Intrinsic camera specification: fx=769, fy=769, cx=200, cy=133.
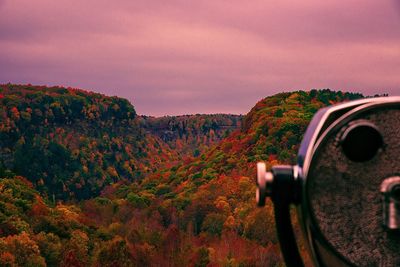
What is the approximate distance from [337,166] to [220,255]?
5437 inches

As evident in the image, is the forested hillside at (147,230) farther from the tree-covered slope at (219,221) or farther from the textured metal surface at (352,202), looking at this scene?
the textured metal surface at (352,202)

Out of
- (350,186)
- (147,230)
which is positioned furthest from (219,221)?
(350,186)

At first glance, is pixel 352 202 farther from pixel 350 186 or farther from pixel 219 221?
pixel 219 221

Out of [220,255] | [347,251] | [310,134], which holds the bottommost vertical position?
[220,255]

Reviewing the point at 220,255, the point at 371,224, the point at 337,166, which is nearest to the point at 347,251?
the point at 371,224

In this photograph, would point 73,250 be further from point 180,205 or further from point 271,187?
point 271,187

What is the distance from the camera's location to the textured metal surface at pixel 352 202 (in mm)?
2920

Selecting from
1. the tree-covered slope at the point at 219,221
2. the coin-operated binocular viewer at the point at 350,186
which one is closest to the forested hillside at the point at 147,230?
the tree-covered slope at the point at 219,221

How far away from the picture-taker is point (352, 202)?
9.58ft

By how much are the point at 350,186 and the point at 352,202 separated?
0.20 feet

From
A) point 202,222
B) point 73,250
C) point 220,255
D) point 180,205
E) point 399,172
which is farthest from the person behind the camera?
point 180,205

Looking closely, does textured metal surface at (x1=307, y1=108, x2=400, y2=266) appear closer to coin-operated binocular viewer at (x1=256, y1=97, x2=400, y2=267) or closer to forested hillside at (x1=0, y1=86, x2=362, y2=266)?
coin-operated binocular viewer at (x1=256, y1=97, x2=400, y2=267)

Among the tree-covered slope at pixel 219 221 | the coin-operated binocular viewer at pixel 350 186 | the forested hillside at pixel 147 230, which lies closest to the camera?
the coin-operated binocular viewer at pixel 350 186

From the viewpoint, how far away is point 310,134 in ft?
9.99
